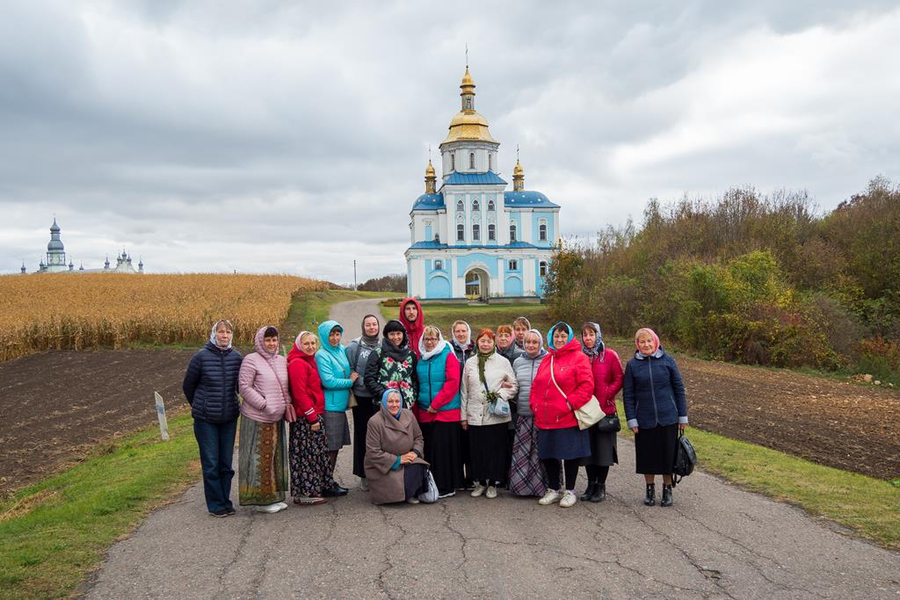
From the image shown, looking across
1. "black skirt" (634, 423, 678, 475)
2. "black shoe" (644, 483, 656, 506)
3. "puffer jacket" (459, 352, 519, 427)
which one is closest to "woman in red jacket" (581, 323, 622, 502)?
"black skirt" (634, 423, 678, 475)

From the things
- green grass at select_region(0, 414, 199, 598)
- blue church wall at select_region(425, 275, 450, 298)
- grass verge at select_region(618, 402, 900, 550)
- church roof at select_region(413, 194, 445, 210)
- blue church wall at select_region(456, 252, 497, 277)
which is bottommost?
green grass at select_region(0, 414, 199, 598)

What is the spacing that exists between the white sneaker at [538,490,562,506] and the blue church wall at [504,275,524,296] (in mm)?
56418

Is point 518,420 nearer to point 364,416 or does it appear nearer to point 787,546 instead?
point 364,416

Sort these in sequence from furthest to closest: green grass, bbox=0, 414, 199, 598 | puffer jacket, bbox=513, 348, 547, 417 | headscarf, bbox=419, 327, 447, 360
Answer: puffer jacket, bbox=513, 348, 547, 417, headscarf, bbox=419, 327, 447, 360, green grass, bbox=0, 414, 199, 598

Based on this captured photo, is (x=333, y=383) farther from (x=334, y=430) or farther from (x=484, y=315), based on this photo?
(x=484, y=315)

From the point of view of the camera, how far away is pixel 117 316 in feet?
99.9

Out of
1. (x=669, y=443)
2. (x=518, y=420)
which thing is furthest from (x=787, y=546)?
(x=518, y=420)

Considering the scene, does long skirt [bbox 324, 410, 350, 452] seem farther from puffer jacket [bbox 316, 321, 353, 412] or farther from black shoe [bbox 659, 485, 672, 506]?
black shoe [bbox 659, 485, 672, 506]

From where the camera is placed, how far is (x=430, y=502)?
8.41 metres

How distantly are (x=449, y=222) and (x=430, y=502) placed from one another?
5656 cm

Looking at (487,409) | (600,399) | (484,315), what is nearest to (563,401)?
(600,399)

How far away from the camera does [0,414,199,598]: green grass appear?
6328 mm

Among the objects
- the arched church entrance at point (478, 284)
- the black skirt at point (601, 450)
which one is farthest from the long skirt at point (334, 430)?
the arched church entrance at point (478, 284)

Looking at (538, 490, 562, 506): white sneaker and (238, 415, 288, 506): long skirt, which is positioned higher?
(238, 415, 288, 506): long skirt
